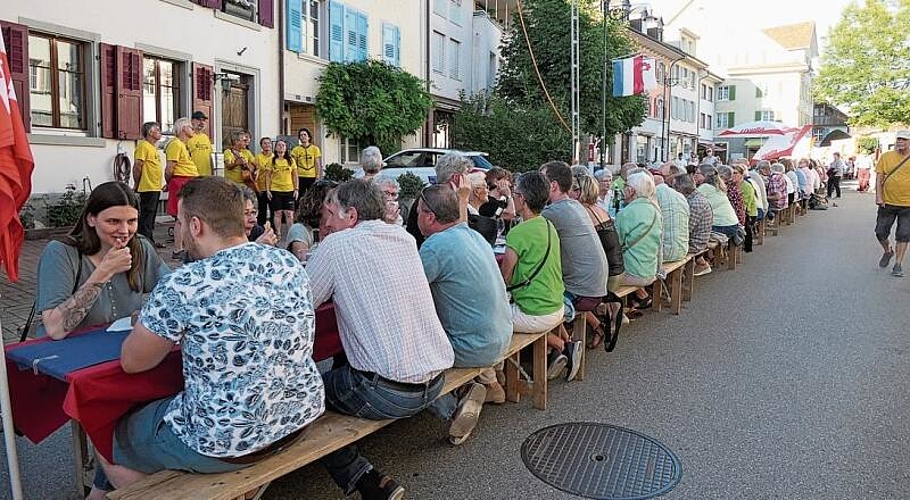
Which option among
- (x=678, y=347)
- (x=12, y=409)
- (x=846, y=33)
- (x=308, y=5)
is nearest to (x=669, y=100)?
(x=846, y=33)

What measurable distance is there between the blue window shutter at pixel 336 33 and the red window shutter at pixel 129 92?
6138 mm

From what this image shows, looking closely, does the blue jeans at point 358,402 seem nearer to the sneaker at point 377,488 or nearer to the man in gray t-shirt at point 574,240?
the sneaker at point 377,488

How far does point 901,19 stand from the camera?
142ft

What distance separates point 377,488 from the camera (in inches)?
124

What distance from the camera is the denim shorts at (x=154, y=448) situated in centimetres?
257

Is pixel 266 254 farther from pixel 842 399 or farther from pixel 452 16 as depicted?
pixel 452 16

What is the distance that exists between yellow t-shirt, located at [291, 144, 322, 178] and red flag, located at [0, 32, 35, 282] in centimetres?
919

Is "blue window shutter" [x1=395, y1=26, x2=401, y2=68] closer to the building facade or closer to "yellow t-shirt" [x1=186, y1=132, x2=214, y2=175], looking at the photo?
the building facade

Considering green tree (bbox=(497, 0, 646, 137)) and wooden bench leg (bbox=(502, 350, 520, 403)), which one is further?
green tree (bbox=(497, 0, 646, 137))

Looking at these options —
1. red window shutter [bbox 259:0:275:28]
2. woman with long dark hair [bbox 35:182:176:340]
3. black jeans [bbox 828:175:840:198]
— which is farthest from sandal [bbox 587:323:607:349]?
black jeans [bbox 828:175:840:198]

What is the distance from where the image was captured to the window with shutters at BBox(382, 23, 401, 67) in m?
20.1

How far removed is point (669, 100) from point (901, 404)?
42599mm

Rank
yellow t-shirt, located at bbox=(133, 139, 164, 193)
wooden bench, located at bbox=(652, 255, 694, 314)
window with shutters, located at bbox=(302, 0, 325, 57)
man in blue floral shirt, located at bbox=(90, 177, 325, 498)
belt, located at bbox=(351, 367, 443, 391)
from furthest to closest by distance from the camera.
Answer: window with shutters, located at bbox=(302, 0, 325, 57)
yellow t-shirt, located at bbox=(133, 139, 164, 193)
wooden bench, located at bbox=(652, 255, 694, 314)
belt, located at bbox=(351, 367, 443, 391)
man in blue floral shirt, located at bbox=(90, 177, 325, 498)

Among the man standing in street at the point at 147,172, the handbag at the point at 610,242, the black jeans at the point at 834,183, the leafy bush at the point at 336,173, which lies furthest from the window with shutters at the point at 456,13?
the handbag at the point at 610,242
